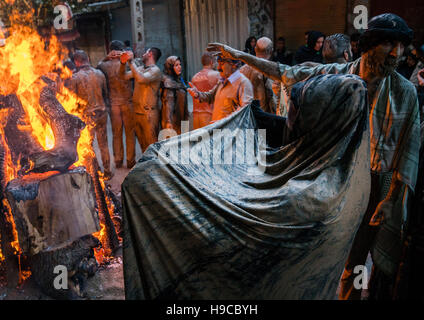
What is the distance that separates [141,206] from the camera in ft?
6.59

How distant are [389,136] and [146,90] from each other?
476 centimetres

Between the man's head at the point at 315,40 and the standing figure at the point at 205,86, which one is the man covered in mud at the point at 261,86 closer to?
the standing figure at the point at 205,86

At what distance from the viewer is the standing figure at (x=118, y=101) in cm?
680

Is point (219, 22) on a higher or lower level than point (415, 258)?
higher

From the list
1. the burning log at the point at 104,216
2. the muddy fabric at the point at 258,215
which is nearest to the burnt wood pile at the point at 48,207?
the burning log at the point at 104,216

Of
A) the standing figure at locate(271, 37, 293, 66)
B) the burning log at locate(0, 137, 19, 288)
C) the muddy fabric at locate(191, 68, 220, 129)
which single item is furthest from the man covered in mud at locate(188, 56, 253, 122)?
the standing figure at locate(271, 37, 293, 66)

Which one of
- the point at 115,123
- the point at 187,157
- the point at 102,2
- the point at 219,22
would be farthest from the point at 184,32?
the point at 187,157

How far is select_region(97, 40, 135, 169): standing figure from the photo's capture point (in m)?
6.80

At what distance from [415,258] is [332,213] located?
42.7 inches

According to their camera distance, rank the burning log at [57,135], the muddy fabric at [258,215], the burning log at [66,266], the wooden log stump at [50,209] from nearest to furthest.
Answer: the muddy fabric at [258,215], the wooden log stump at [50,209], the burning log at [66,266], the burning log at [57,135]

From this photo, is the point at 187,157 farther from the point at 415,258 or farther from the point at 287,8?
the point at 287,8

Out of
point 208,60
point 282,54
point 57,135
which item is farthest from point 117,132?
point 282,54
